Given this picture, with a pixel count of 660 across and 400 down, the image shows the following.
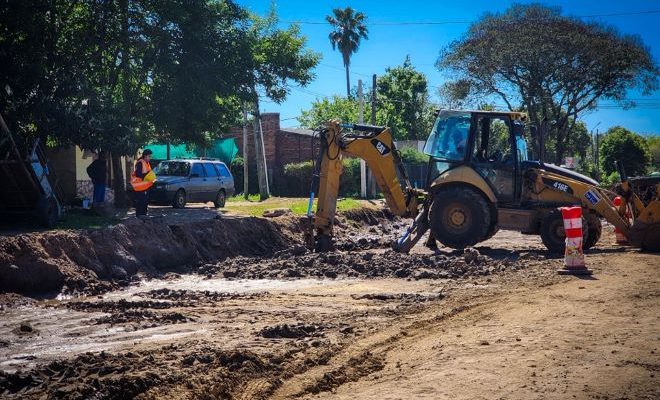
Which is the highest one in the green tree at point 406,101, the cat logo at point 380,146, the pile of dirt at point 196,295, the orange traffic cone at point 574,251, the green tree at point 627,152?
the green tree at point 406,101

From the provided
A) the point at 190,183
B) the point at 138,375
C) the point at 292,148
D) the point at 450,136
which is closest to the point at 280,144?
the point at 292,148

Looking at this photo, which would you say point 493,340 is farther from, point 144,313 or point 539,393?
point 144,313

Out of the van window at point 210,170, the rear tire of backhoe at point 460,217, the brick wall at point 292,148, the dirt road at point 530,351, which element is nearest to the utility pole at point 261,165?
the brick wall at point 292,148

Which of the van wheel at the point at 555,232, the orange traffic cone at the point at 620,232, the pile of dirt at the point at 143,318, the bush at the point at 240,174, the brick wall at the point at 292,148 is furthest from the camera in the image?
the brick wall at the point at 292,148

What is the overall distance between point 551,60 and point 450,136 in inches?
966

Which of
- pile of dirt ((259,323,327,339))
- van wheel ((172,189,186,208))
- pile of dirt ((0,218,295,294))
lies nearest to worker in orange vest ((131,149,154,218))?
pile of dirt ((0,218,295,294))

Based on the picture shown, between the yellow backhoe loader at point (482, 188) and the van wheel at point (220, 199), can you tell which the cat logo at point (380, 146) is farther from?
the van wheel at point (220, 199)

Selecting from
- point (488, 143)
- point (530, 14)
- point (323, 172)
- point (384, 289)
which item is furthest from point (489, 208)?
point (530, 14)

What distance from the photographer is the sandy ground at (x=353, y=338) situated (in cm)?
655

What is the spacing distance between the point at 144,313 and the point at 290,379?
424 centimetres

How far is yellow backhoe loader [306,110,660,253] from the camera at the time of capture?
55.4 ft

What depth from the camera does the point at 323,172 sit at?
1792 centimetres

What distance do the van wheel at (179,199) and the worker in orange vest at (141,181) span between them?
7.22m

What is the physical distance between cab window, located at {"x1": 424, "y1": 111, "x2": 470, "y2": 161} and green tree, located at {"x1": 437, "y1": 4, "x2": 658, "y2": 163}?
23722 mm
